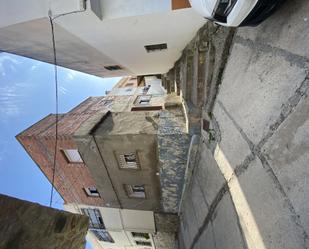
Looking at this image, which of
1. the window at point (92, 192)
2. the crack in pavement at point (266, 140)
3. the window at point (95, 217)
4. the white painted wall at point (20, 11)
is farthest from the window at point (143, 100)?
the crack in pavement at point (266, 140)

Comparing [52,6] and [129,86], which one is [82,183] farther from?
[129,86]

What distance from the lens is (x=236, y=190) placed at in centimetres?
270

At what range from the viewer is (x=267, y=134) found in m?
1.89

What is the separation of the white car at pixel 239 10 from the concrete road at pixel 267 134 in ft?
0.56

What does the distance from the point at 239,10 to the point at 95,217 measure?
37.0ft

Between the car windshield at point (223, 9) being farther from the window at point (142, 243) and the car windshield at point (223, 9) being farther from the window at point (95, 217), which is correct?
the window at point (142, 243)

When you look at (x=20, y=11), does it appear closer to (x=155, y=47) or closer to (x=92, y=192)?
(x=155, y=47)

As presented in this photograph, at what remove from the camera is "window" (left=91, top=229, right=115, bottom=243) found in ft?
39.5

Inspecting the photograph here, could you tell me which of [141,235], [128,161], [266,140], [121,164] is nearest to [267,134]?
[266,140]

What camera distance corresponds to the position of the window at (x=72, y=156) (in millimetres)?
7154

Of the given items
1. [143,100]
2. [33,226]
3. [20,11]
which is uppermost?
[20,11]

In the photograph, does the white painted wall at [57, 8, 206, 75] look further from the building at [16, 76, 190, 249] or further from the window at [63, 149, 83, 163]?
the window at [63, 149, 83, 163]

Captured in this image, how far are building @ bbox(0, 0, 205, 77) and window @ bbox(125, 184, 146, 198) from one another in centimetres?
489

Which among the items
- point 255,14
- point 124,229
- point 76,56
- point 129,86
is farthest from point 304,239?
point 129,86
